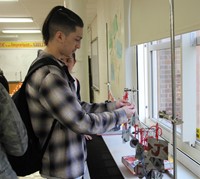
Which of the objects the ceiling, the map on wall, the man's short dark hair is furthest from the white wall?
the man's short dark hair

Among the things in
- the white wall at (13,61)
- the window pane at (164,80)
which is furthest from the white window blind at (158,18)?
the white wall at (13,61)

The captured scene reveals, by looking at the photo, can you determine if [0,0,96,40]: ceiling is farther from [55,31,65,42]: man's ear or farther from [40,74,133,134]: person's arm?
[40,74,133,134]: person's arm

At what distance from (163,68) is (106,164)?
103 cm

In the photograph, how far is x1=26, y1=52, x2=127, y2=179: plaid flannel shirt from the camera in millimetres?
1005

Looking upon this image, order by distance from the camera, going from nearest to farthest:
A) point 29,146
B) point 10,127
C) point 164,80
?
point 10,127, point 29,146, point 164,80

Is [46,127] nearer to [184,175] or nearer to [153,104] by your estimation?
[184,175]

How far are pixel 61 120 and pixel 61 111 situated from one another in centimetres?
4

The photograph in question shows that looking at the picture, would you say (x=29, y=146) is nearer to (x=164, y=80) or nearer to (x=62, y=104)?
(x=62, y=104)

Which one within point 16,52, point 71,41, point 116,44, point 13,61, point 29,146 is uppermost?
point 16,52

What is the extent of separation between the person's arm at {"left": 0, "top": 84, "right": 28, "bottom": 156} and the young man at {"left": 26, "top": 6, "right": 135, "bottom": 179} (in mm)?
142

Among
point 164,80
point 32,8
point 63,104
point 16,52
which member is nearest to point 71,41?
point 63,104

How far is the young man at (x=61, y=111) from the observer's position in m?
1.01

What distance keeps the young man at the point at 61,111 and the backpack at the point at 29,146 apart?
0.07 ft

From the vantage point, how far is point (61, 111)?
39.4 inches
